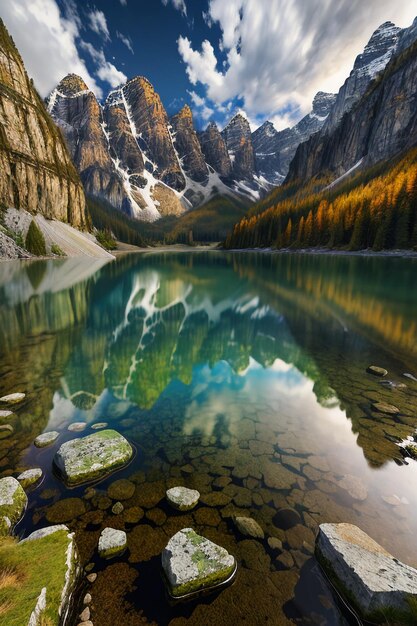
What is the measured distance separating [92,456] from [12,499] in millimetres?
1956

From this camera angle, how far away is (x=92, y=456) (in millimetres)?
7719

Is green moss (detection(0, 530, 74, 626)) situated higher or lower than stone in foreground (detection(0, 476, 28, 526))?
higher

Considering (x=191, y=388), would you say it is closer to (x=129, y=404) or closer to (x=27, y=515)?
(x=129, y=404)

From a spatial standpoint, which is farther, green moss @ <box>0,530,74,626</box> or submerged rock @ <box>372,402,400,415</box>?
submerged rock @ <box>372,402,400,415</box>

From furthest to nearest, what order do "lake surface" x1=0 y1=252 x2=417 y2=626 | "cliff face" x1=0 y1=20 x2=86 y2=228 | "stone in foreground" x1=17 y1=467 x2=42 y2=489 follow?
"cliff face" x1=0 y1=20 x2=86 y2=228 → "stone in foreground" x1=17 y1=467 x2=42 y2=489 → "lake surface" x1=0 y1=252 x2=417 y2=626

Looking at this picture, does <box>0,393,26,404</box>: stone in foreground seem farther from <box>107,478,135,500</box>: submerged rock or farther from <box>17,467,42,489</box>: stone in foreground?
<box>107,478,135,500</box>: submerged rock

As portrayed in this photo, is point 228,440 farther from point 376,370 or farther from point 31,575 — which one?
point 376,370

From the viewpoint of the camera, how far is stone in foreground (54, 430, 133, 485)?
283 inches

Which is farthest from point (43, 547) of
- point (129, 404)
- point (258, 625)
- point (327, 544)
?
point (129, 404)

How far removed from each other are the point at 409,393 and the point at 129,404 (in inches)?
460

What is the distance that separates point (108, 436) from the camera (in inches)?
337

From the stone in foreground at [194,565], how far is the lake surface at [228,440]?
0.66ft

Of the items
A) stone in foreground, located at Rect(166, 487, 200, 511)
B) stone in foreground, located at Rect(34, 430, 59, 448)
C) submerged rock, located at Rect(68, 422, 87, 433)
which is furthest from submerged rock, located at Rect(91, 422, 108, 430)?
stone in foreground, located at Rect(166, 487, 200, 511)

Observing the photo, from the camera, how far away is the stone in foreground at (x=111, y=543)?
17.3ft
